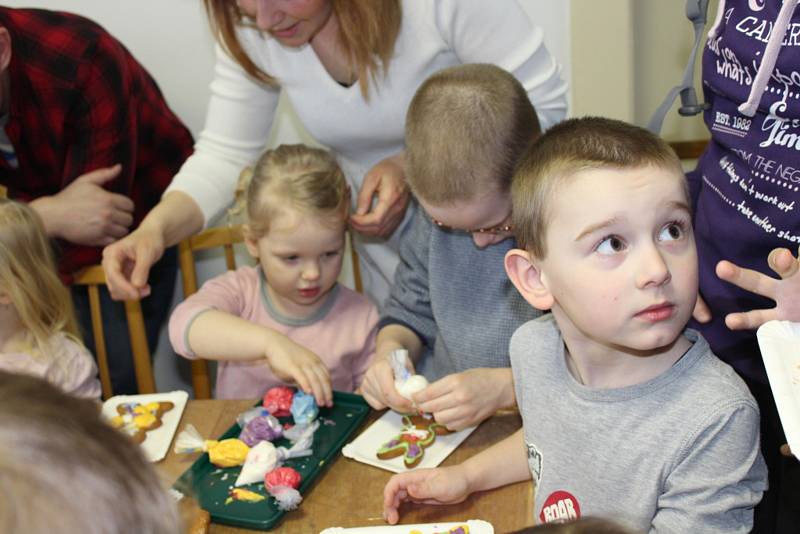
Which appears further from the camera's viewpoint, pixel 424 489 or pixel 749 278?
pixel 424 489

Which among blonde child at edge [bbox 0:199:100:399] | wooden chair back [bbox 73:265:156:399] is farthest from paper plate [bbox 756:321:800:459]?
wooden chair back [bbox 73:265:156:399]

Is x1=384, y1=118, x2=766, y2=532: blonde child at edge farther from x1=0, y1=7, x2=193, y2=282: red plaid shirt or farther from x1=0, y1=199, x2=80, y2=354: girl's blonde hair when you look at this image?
x1=0, y1=7, x2=193, y2=282: red plaid shirt

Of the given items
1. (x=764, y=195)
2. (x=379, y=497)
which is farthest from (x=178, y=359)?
(x=764, y=195)

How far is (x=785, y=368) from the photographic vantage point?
2.73 feet

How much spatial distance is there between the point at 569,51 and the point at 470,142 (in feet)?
4.11

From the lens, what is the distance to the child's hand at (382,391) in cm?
136

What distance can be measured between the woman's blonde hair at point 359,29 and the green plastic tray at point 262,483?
63 cm

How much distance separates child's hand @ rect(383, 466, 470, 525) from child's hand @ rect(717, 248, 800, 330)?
42 centimetres

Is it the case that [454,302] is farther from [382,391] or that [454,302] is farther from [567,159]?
[567,159]

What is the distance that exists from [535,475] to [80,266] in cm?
135

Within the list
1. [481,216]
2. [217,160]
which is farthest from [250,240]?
[481,216]

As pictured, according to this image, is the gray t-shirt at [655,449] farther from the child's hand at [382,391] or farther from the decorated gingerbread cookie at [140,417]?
the decorated gingerbread cookie at [140,417]

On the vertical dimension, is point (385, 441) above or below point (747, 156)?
below

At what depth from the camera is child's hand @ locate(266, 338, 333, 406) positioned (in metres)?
1.43
